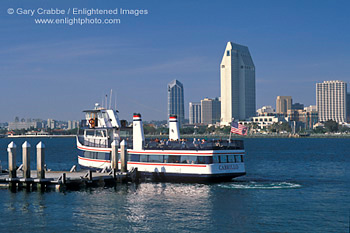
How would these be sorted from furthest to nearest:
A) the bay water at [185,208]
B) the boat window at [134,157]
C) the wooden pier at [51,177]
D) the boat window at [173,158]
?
the boat window at [134,157], the boat window at [173,158], the wooden pier at [51,177], the bay water at [185,208]

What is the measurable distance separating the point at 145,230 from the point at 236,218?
6296 mm

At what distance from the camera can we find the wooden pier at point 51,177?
4388 cm

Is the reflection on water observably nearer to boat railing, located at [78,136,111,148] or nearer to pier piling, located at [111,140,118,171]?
pier piling, located at [111,140,118,171]

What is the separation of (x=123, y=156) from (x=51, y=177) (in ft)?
21.7

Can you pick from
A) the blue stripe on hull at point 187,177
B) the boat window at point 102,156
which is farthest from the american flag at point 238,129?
the boat window at point 102,156

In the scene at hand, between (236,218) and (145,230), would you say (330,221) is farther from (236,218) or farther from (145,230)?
(145,230)

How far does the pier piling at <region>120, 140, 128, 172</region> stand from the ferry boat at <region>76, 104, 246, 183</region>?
3.20ft

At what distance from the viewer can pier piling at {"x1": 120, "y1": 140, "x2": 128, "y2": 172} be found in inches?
1872

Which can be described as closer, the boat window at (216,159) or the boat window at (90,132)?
the boat window at (216,159)

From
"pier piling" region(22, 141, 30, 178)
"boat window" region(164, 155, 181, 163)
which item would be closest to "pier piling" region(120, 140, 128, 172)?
"boat window" region(164, 155, 181, 163)

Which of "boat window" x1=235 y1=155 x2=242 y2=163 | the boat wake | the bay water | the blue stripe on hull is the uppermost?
"boat window" x1=235 y1=155 x2=242 y2=163

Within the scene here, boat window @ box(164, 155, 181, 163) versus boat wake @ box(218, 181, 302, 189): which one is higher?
boat window @ box(164, 155, 181, 163)

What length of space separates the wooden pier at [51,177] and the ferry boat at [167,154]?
1669mm

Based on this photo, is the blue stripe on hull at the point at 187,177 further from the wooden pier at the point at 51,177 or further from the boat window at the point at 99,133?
the boat window at the point at 99,133
